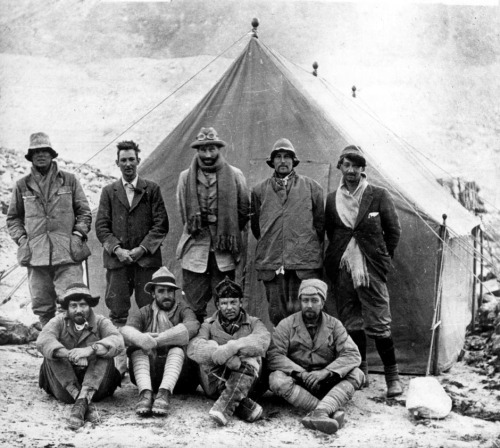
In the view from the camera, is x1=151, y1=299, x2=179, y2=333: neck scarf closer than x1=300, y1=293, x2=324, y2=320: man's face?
No

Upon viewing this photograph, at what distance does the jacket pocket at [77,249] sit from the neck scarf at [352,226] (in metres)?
1.82

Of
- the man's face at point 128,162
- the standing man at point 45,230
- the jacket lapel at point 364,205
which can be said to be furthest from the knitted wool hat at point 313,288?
the standing man at point 45,230

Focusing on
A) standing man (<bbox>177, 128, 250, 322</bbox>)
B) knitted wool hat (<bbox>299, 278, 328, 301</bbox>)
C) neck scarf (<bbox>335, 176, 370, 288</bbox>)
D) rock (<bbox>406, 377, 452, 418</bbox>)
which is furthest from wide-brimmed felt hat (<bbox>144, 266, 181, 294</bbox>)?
rock (<bbox>406, 377, 452, 418</bbox>)

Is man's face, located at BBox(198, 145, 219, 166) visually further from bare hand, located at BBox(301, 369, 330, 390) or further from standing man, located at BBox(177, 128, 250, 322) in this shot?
bare hand, located at BBox(301, 369, 330, 390)

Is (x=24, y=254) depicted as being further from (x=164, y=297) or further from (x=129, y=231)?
(x=164, y=297)

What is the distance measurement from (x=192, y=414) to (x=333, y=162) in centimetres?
244

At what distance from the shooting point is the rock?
4.07 m

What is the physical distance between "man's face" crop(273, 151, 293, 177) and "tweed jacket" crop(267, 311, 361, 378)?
106cm

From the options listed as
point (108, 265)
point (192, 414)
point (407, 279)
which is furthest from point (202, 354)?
point (407, 279)

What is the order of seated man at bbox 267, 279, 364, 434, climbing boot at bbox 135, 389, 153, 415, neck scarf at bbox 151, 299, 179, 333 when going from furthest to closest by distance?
neck scarf at bbox 151, 299, 179, 333 < seated man at bbox 267, 279, 364, 434 < climbing boot at bbox 135, 389, 153, 415

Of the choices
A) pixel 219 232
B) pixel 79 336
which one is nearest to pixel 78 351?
pixel 79 336

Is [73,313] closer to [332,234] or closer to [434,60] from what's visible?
[332,234]

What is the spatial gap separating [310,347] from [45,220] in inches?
81.7

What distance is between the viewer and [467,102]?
20391mm
